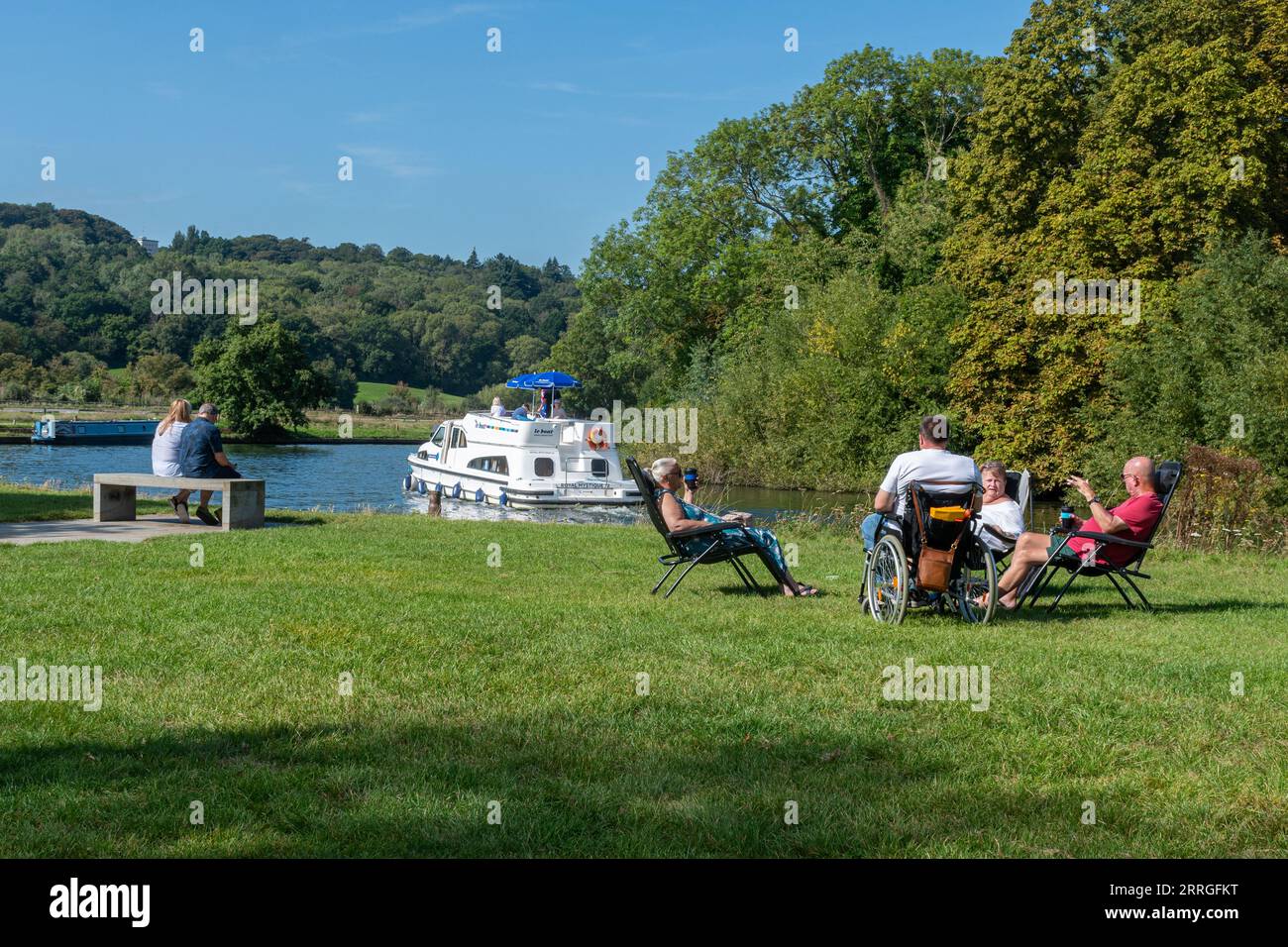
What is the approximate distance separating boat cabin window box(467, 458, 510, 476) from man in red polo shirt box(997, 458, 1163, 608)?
29775 millimetres

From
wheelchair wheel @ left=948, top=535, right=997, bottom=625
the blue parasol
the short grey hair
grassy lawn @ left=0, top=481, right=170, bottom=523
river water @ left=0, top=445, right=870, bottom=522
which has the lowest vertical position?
river water @ left=0, top=445, right=870, bottom=522

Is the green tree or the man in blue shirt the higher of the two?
the green tree

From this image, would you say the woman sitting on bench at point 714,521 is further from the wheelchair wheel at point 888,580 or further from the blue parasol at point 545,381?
the blue parasol at point 545,381

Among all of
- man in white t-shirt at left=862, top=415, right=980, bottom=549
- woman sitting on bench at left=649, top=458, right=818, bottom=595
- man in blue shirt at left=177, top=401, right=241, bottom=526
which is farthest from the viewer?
man in blue shirt at left=177, top=401, right=241, bottom=526

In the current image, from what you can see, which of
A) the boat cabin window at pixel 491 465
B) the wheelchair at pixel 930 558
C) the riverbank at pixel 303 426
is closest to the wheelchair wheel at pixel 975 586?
the wheelchair at pixel 930 558

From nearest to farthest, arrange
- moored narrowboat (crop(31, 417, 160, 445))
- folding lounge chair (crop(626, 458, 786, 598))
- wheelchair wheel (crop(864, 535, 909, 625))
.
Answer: wheelchair wheel (crop(864, 535, 909, 625)) → folding lounge chair (crop(626, 458, 786, 598)) → moored narrowboat (crop(31, 417, 160, 445))

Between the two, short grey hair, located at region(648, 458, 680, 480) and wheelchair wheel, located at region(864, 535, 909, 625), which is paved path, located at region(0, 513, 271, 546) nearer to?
short grey hair, located at region(648, 458, 680, 480)

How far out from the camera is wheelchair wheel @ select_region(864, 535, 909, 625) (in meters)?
8.23

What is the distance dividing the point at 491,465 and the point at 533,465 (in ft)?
6.64

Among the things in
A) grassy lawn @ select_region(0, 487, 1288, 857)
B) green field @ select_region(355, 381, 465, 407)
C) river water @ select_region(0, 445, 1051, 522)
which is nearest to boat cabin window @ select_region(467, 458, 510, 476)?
river water @ select_region(0, 445, 1051, 522)

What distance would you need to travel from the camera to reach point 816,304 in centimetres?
4766

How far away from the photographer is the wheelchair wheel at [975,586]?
825 centimetres

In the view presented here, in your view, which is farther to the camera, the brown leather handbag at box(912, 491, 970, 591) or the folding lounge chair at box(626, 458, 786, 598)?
the folding lounge chair at box(626, 458, 786, 598)

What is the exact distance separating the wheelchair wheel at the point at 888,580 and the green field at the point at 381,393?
10416 cm
